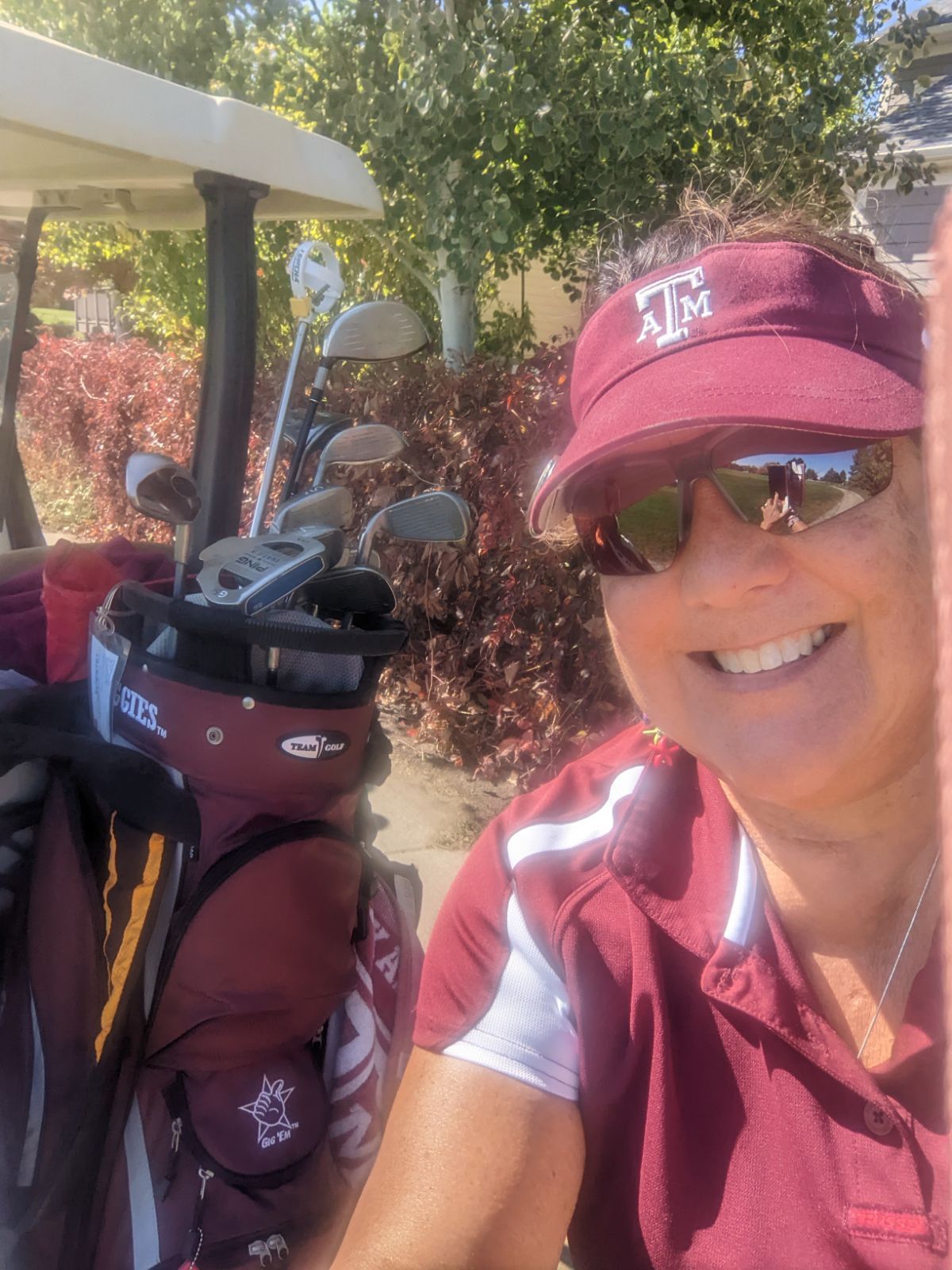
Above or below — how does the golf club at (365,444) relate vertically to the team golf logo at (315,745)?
above

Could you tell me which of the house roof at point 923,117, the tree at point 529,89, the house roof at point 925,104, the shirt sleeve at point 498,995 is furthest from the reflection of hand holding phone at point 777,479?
the house roof at point 923,117

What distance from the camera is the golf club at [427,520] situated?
2133mm

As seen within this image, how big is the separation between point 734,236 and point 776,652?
59 cm

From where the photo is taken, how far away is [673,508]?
112 centimetres

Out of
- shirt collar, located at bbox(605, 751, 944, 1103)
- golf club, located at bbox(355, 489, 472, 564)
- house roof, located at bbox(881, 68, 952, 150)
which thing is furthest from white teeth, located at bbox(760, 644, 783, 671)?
house roof, located at bbox(881, 68, 952, 150)

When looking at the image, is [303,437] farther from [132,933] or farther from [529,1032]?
[529,1032]

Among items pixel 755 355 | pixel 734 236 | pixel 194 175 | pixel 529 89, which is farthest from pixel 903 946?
pixel 529 89

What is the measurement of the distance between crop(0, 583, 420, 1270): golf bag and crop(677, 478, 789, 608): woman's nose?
0.70 metres

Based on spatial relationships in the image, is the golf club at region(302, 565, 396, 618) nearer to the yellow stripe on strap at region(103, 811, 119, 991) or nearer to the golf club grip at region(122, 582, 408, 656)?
the golf club grip at region(122, 582, 408, 656)

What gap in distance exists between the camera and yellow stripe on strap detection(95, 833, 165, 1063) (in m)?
1.43

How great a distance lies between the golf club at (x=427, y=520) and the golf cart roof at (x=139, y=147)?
74 centimetres

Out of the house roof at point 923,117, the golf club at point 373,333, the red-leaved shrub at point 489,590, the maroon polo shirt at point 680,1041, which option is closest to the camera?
the maroon polo shirt at point 680,1041

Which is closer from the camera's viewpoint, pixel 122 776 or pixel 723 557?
pixel 723 557

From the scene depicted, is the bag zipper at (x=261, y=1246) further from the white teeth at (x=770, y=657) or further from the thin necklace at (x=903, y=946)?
the white teeth at (x=770, y=657)
